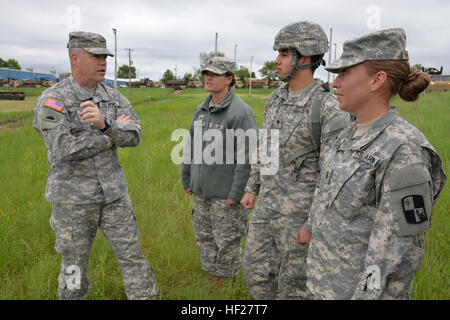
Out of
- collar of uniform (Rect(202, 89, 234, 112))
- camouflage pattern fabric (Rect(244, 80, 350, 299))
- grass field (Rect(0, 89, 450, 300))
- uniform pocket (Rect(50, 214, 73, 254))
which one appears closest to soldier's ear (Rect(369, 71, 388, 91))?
camouflage pattern fabric (Rect(244, 80, 350, 299))

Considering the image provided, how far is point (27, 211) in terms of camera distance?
426 centimetres

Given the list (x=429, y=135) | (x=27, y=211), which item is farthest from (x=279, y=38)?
(x=429, y=135)

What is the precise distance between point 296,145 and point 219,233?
120cm

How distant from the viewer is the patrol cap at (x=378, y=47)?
4.66 ft

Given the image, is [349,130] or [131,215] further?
[131,215]

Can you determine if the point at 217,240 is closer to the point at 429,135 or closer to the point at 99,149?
the point at 99,149

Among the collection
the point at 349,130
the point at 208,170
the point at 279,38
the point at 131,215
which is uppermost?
the point at 279,38

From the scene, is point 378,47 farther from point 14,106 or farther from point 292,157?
point 14,106

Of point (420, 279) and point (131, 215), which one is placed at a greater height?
point (131, 215)

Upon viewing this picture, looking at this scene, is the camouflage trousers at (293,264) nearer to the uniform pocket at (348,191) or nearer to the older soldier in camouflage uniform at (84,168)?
the uniform pocket at (348,191)

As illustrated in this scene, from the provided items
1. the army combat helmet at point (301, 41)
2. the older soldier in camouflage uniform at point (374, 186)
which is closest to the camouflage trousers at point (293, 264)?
the older soldier in camouflage uniform at point (374, 186)

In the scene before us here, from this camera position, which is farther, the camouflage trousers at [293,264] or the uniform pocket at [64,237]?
the uniform pocket at [64,237]

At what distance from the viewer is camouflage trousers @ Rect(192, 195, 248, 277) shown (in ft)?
9.82

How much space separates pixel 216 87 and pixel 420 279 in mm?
2273
